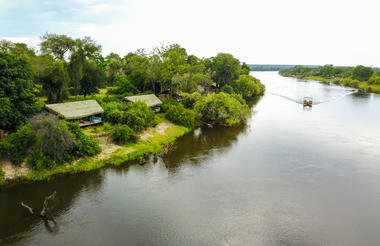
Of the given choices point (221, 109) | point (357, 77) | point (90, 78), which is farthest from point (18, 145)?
point (357, 77)

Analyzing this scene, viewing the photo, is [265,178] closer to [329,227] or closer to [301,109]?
[329,227]

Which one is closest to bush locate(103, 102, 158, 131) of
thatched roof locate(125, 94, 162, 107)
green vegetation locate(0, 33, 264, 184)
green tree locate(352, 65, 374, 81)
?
green vegetation locate(0, 33, 264, 184)

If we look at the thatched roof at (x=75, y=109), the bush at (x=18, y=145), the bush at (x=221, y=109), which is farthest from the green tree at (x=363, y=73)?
the bush at (x=18, y=145)

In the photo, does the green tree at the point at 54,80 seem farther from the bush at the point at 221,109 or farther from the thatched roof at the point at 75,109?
the bush at the point at 221,109

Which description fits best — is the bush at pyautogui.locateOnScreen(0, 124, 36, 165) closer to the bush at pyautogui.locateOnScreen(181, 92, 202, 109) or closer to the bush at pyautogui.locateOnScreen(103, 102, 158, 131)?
the bush at pyautogui.locateOnScreen(103, 102, 158, 131)

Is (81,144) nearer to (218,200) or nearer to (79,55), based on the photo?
(218,200)

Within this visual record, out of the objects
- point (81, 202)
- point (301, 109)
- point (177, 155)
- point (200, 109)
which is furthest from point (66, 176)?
point (301, 109)
